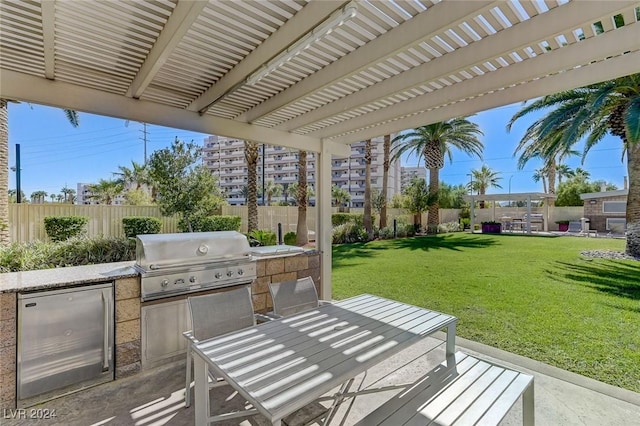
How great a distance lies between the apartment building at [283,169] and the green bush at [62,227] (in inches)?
1346

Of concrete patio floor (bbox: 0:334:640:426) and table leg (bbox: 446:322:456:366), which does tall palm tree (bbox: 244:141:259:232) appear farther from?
table leg (bbox: 446:322:456:366)

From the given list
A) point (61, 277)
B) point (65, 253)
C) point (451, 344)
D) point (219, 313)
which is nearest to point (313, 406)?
point (219, 313)

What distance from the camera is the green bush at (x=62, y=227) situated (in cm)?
806

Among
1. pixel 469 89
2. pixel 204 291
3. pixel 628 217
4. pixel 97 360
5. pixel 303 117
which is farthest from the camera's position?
pixel 628 217

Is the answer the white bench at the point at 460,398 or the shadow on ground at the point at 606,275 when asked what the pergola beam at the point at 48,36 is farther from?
the shadow on ground at the point at 606,275

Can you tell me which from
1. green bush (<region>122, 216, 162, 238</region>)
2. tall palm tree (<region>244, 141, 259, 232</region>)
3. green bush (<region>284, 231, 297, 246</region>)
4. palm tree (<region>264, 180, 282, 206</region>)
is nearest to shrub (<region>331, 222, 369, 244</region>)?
green bush (<region>284, 231, 297, 246</region>)

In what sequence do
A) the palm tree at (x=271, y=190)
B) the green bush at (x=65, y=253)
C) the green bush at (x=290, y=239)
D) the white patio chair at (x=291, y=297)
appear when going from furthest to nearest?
the palm tree at (x=271, y=190), the green bush at (x=290, y=239), the green bush at (x=65, y=253), the white patio chair at (x=291, y=297)

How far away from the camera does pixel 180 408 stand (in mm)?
2404

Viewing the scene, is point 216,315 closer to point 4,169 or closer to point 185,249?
point 185,249

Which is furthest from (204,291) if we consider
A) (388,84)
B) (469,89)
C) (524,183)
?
(524,183)

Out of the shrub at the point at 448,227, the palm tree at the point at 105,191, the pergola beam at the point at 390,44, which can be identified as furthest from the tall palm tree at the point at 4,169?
the palm tree at the point at 105,191

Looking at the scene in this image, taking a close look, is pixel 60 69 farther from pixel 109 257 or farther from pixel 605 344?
pixel 605 344

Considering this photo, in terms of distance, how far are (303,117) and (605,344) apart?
4633 mm

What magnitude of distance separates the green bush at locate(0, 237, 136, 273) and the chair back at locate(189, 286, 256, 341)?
484 centimetres
